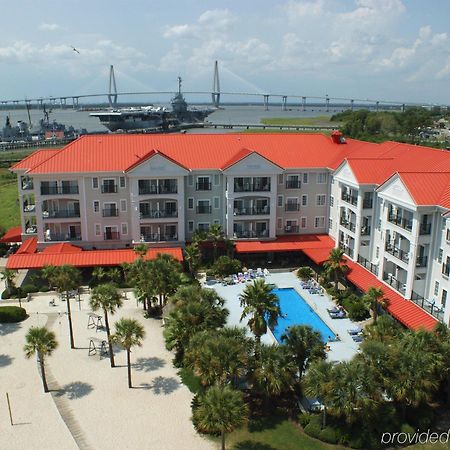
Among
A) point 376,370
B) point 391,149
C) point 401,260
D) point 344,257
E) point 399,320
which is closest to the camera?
point 376,370

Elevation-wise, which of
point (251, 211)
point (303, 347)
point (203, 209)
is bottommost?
point (303, 347)

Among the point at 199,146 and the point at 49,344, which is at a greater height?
the point at 199,146

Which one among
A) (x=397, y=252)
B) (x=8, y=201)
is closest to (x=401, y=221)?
(x=397, y=252)

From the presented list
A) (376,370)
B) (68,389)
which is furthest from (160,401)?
(376,370)

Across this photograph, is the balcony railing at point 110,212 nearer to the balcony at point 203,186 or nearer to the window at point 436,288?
the balcony at point 203,186

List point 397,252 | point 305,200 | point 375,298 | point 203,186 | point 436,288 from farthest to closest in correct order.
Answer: point 305,200 → point 203,186 → point 397,252 → point 436,288 → point 375,298

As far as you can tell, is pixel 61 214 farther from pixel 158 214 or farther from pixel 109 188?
pixel 158 214

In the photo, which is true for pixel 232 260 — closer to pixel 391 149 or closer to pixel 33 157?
pixel 391 149
